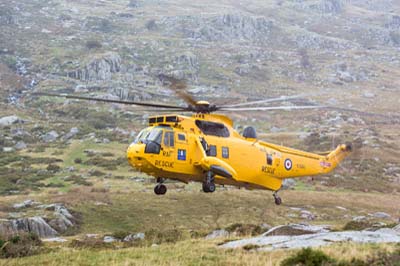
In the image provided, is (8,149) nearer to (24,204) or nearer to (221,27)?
(24,204)

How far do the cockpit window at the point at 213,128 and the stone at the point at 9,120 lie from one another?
153 ft

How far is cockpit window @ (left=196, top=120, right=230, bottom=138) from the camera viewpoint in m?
20.9

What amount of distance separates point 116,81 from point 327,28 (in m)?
86.8

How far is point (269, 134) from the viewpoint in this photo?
2484 inches

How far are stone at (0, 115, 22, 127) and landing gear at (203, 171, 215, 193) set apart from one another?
4773 centimetres

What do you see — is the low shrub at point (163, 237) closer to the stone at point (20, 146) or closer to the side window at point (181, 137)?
the side window at point (181, 137)

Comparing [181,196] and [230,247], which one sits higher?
[230,247]

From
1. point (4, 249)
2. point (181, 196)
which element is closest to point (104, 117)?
point (181, 196)

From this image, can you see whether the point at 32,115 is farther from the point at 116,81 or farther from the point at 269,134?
the point at 269,134

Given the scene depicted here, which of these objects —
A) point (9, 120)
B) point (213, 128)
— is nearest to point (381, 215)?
point (213, 128)

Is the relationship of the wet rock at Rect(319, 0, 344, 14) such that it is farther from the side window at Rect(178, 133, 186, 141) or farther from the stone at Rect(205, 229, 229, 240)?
the side window at Rect(178, 133, 186, 141)

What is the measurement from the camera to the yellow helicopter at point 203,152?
18984mm

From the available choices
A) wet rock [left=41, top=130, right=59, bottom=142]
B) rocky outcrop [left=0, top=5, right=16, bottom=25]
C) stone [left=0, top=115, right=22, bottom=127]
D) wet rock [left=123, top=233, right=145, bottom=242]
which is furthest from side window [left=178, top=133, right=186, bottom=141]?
rocky outcrop [left=0, top=5, right=16, bottom=25]

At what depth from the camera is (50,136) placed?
57.3 meters
